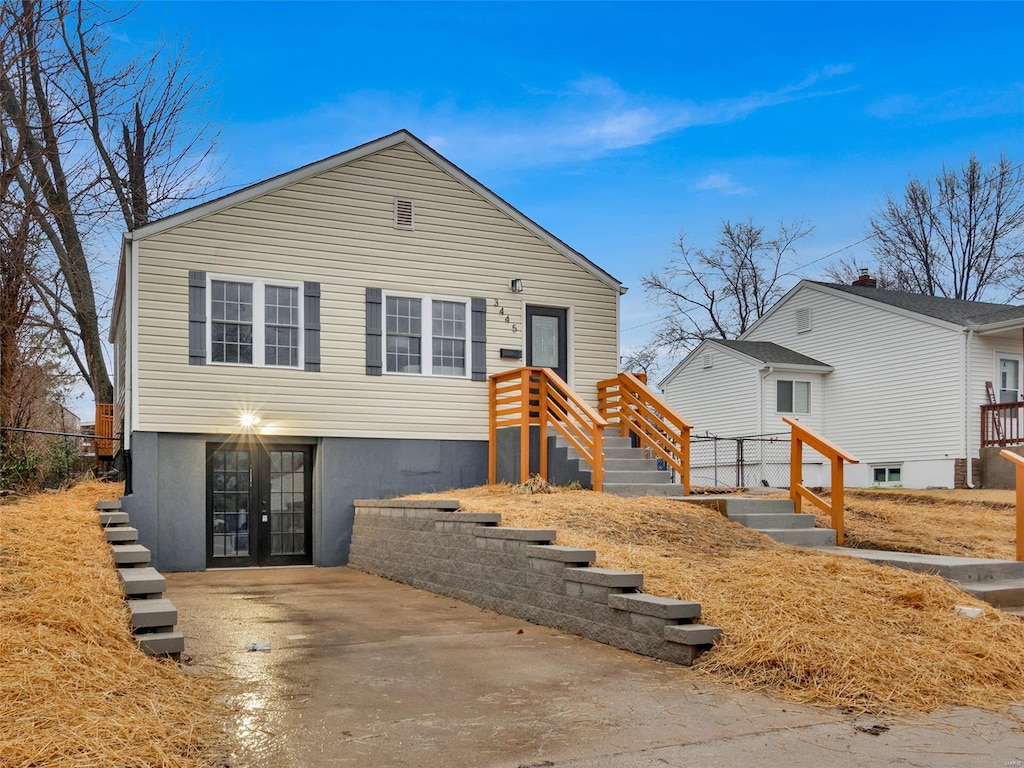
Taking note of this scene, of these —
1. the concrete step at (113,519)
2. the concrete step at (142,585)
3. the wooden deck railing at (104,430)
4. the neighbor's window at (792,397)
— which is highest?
the neighbor's window at (792,397)

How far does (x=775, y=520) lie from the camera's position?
9859 millimetres

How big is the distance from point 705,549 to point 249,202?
8.31 meters

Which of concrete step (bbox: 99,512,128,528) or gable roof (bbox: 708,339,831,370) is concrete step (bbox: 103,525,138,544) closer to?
concrete step (bbox: 99,512,128,528)

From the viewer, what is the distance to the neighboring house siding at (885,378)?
21906 millimetres

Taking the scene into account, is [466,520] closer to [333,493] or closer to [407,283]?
[333,493]

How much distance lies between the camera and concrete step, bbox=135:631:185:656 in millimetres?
5586

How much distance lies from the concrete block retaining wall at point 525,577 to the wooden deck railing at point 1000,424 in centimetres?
1575

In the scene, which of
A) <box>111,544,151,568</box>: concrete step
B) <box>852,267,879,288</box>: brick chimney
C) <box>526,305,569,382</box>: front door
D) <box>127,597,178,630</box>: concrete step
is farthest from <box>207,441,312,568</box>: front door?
<box>852,267,879,288</box>: brick chimney

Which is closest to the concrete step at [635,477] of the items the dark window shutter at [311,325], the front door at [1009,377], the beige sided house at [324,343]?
the beige sided house at [324,343]

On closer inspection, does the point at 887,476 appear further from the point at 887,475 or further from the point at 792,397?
the point at 792,397

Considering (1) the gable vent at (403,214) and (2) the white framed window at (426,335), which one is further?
(1) the gable vent at (403,214)

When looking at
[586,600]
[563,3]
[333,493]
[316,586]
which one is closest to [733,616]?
[586,600]

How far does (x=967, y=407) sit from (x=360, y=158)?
51.4 feet

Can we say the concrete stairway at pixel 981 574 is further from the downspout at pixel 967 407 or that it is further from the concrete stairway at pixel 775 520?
the downspout at pixel 967 407
